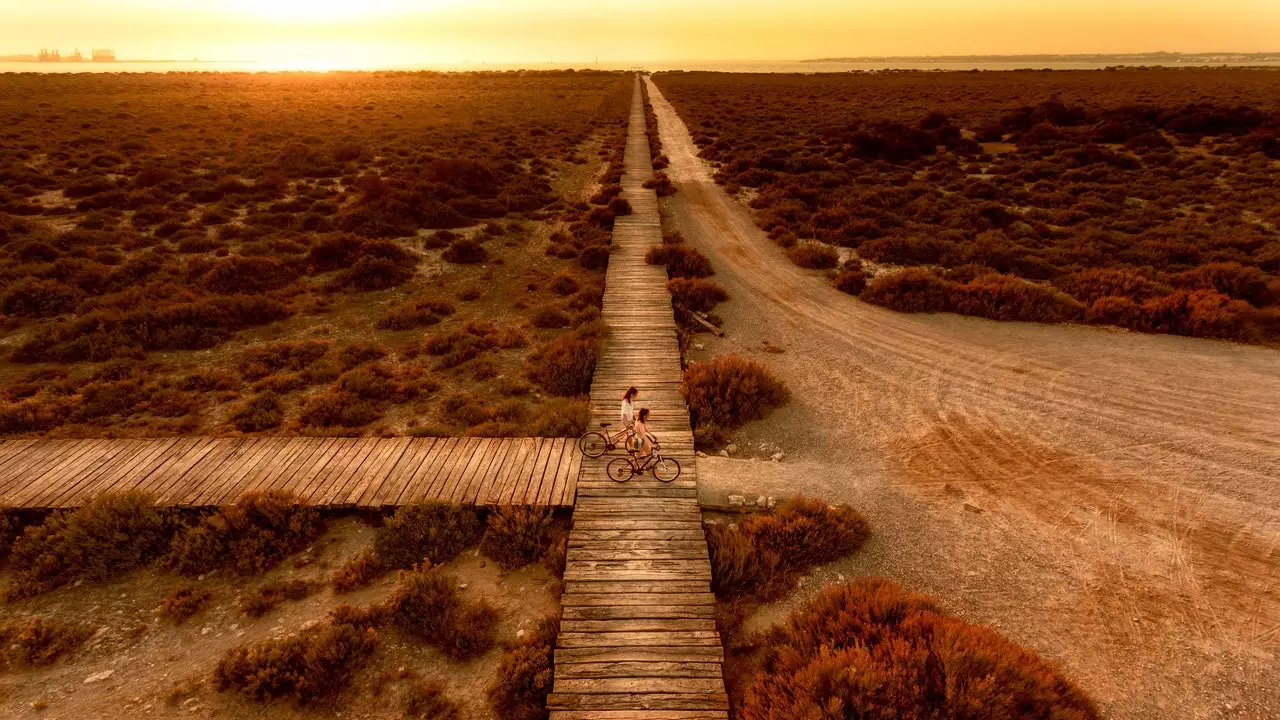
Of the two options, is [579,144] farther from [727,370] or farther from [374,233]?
[727,370]

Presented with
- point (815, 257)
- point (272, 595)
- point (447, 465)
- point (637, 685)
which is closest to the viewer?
point (637, 685)

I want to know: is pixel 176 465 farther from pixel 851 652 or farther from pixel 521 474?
pixel 851 652

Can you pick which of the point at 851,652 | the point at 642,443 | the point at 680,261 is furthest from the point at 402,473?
the point at 680,261

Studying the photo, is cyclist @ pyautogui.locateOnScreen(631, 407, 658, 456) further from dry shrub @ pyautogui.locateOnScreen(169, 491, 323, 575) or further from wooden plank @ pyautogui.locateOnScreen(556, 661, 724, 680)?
dry shrub @ pyautogui.locateOnScreen(169, 491, 323, 575)

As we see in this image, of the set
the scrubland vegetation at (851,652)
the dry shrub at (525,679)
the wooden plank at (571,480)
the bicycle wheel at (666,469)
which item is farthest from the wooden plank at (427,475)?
the scrubland vegetation at (851,652)

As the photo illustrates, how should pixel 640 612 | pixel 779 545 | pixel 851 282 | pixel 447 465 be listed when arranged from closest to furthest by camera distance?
1. pixel 640 612
2. pixel 779 545
3. pixel 447 465
4. pixel 851 282

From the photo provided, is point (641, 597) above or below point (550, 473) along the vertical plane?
below

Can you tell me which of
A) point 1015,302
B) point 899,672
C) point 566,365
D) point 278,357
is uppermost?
point 1015,302

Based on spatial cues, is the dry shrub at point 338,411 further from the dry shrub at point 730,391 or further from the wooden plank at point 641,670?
the wooden plank at point 641,670

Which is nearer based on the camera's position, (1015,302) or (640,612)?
(640,612)
